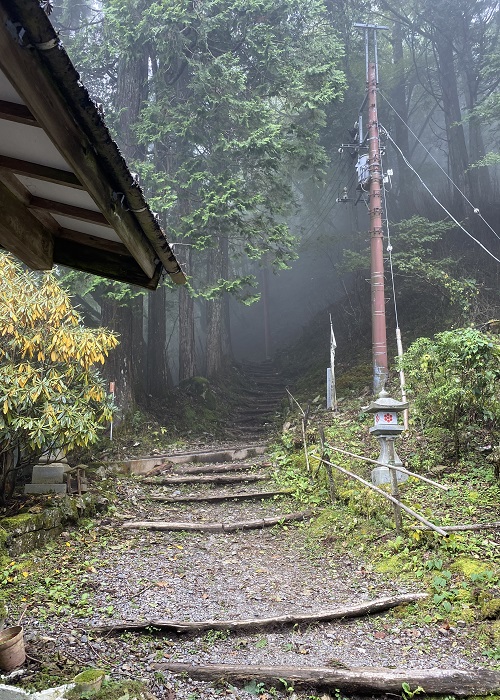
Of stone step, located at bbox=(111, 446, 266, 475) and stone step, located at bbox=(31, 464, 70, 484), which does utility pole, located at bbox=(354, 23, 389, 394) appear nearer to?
stone step, located at bbox=(111, 446, 266, 475)

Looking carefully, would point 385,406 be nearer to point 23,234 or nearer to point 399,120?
point 23,234

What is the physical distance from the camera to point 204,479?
920 centimetres

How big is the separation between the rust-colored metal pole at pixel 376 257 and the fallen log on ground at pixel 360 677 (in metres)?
7.38

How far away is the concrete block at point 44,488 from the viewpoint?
7016 millimetres

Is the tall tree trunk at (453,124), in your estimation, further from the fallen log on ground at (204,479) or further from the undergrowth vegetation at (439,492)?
the fallen log on ground at (204,479)

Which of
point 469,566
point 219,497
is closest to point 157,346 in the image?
point 219,497

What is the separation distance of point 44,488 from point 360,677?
4.92 meters

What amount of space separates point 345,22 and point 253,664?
1838 centimetres

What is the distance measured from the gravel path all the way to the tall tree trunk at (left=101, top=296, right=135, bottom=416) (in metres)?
3.88

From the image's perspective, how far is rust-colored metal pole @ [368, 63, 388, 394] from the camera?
10875 millimetres

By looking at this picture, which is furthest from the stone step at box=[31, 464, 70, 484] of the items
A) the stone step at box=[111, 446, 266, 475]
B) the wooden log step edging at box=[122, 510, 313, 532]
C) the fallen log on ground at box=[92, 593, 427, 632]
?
the fallen log on ground at box=[92, 593, 427, 632]

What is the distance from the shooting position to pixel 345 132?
60.4 feet

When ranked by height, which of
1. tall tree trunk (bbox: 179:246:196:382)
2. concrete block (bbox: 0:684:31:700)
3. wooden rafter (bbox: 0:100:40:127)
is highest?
tall tree trunk (bbox: 179:246:196:382)

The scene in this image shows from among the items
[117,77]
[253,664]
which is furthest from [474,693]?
[117,77]
